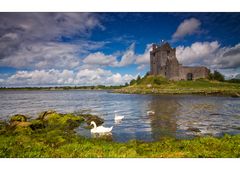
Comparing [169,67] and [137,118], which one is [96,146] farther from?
[169,67]

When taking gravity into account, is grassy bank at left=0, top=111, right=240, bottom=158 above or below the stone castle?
below

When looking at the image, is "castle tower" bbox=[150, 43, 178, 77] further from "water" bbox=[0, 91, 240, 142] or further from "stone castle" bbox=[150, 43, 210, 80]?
"water" bbox=[0, 91, 240, 142]

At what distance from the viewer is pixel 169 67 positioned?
43.7 feet

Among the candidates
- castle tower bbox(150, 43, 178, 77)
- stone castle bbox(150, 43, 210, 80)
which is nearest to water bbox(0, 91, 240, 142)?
stone castle bbox(150, 43, 210, 80)

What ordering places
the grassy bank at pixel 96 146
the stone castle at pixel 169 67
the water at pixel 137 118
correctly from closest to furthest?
the grassy bank at pixel 96 146, the water at pixel 137 118, the stone castle at pixel 169 67

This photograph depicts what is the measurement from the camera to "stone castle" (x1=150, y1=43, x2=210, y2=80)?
37.0 feet

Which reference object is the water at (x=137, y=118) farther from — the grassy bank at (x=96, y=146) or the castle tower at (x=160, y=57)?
the castle tower at (x=160, y=57)

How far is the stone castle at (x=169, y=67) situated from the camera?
11273 millimetres

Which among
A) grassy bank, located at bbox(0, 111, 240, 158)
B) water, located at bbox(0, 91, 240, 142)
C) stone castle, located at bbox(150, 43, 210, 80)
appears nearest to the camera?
grassy bank, located at bbox(0, 111, 240, 158)

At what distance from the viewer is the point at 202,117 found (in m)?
13.0

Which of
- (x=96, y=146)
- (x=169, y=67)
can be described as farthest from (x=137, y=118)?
(x=96, y=146)

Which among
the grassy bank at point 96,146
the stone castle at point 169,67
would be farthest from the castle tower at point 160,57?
the grassy bank at point 96,146

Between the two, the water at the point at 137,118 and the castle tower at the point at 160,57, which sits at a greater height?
the castle tower at the point at 160,57
